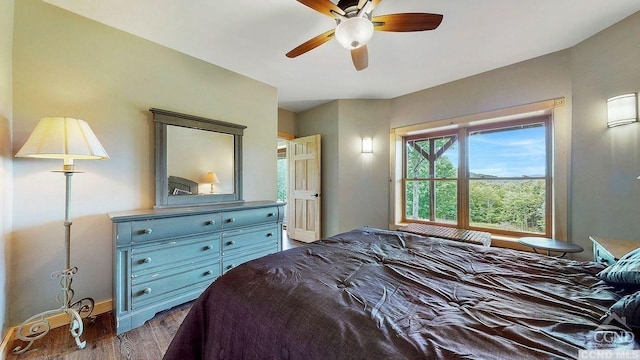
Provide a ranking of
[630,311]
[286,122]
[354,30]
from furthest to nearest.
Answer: [286,122] < [354,30] < [630,311]

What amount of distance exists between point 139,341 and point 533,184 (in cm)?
423

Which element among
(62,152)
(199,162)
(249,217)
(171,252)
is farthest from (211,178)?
(62,152)

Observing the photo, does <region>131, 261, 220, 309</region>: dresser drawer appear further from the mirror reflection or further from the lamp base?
the mirror reflection

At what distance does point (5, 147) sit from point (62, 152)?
0.54 m

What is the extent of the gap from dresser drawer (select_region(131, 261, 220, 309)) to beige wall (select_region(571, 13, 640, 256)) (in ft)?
11.9

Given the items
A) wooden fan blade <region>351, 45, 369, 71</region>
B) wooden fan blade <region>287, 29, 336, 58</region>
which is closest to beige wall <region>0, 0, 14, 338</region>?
wooden fan blade <region>287, 29, 336, 58</region>

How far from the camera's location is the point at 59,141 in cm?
154

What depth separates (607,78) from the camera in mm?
2209

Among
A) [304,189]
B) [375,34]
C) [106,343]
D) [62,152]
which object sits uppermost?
[375,34]

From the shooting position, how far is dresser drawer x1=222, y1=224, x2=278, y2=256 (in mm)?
2381

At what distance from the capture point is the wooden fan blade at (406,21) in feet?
5.32

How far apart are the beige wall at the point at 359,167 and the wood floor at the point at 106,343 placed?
265 centimetres

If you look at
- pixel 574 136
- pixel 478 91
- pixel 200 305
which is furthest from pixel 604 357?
pixel 478 91

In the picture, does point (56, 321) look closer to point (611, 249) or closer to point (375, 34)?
point (375, 34)
